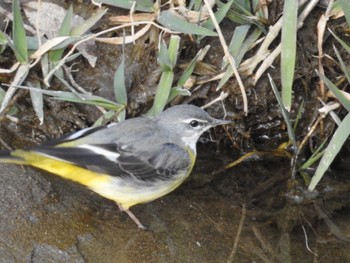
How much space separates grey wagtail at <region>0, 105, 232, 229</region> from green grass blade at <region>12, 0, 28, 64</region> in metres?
0.93

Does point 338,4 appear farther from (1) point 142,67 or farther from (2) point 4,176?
(2) point 4,176

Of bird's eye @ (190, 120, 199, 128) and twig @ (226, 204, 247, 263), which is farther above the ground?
bird's eye @ (190, 120, 199, 128)

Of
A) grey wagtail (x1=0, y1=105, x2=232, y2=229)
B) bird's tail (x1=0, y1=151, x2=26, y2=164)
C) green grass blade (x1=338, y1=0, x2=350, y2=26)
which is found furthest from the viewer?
green grass blade (x1=338, y1=0, x2=350, y2=26)

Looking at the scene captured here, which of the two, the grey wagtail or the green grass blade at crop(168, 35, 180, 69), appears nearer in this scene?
the grey wagtail

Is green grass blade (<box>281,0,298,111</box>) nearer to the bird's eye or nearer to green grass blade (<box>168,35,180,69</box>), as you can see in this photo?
the bird's eye

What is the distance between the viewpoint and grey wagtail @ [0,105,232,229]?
5.92 meters

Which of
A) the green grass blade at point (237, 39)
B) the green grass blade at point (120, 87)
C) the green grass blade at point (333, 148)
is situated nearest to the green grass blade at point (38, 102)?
the green grass blade at point (120, 87)

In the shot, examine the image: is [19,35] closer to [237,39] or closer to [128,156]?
[128,156]

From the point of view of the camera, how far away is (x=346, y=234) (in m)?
6.44

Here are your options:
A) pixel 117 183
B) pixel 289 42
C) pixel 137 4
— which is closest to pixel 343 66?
pixel 289 42

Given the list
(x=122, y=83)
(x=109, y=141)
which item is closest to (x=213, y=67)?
(x=122, y=83)

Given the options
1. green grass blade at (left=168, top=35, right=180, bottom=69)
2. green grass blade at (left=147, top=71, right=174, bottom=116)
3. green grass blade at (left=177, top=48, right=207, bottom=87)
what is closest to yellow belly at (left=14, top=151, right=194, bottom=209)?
green grass blade at (left=147, top=71, right=174, bottom=116)

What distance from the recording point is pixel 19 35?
6.68m

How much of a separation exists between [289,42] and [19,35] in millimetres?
2086
